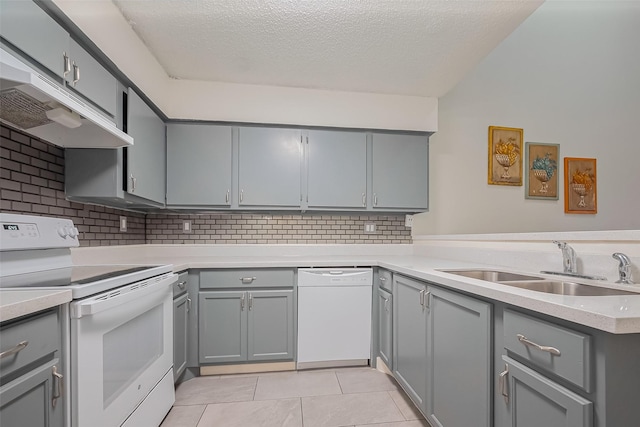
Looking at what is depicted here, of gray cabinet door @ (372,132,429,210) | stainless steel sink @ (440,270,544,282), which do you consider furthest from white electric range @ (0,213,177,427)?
gray cabinet door @ (372,132,429,210)

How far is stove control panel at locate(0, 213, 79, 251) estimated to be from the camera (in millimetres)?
1120

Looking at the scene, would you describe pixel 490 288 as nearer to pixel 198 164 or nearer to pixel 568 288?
pixel 568 288

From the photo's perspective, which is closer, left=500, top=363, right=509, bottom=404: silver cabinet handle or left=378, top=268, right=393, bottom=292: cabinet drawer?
left=500, top=363, right=509, bottom=404: silver cabinet handle

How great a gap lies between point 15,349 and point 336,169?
7.44 ft

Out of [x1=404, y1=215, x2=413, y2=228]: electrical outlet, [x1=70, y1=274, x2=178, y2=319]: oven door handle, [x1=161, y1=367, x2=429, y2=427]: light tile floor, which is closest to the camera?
[x1=70, y1=274, x2=178, y2=319]: oven door handle

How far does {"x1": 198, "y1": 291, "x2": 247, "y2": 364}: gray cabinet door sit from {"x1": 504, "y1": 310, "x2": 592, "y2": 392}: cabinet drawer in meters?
1.80

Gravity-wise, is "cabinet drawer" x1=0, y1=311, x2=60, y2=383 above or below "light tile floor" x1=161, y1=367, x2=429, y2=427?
above

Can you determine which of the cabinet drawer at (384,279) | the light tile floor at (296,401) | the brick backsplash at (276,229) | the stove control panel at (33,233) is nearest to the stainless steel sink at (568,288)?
the cabinet drawer at (384,279)

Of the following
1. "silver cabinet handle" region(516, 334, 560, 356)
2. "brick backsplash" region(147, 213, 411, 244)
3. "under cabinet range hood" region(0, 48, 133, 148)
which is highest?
"under cabinet range hood" region(0, 48, 133, 148)

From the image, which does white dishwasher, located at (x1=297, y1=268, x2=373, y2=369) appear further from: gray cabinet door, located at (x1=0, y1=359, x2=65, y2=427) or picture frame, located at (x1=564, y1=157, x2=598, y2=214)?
picture frame, located at (x1=564, y1=157, x2=598, y2=214)

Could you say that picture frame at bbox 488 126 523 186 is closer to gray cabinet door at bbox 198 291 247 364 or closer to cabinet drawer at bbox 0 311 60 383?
gray cabinet door at bbox 198 291 247 364

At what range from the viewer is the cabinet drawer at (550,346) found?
757 mm

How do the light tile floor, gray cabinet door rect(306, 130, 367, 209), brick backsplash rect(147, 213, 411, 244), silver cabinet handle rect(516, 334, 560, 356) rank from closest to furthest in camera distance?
silver cabinet handle rect(516, 334, 560, 356)
the light tile floor
gray cabinet door rect(306, 130, 367, 209)
brick backsplash rect(147, 213, 411, 244)

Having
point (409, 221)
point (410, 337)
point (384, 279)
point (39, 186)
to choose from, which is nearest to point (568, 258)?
point (410, 337)
